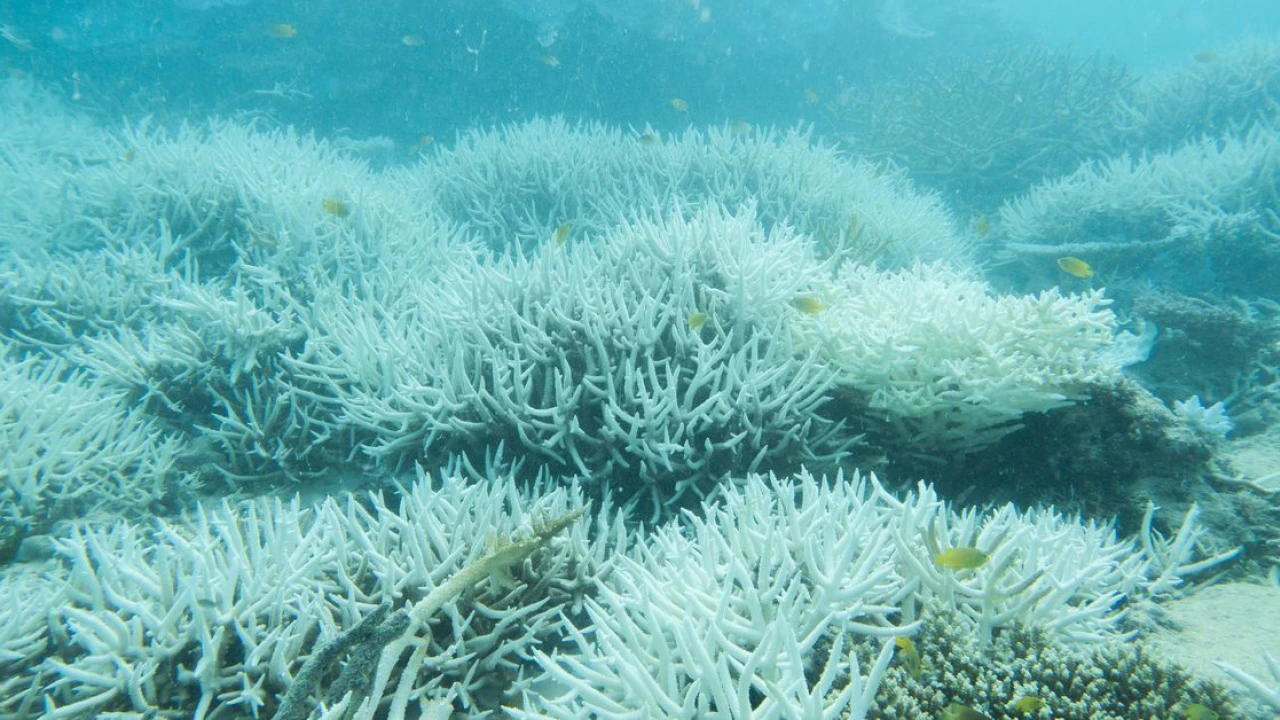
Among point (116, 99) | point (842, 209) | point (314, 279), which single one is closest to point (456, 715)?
point (314, 279)

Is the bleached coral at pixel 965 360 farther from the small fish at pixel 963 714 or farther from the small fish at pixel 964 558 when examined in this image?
the small fish at pixel 963 714

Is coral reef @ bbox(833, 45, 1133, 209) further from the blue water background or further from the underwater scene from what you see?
the underwater scene

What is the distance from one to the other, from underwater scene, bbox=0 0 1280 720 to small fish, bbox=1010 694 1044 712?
0.06ft

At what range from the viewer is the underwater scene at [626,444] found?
179cm

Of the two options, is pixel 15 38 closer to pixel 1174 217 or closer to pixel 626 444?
pixel 626 444

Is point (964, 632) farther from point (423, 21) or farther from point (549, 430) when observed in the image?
point (423, 21)

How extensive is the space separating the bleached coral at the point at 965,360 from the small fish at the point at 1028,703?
1508 millimetres

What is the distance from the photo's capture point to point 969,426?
3.07 m

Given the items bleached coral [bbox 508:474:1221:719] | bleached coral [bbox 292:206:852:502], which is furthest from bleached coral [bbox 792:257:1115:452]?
bleached coral [bbox 508:474:1221:719]

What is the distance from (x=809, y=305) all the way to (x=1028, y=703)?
2093 mm

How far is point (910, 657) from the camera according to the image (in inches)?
66.2

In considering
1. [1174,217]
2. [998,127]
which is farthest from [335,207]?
[998,127]

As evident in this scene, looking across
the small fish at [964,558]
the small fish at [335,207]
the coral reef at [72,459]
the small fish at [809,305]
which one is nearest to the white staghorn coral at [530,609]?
the small fish at [964,558]

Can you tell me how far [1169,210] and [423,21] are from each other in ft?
40.8
